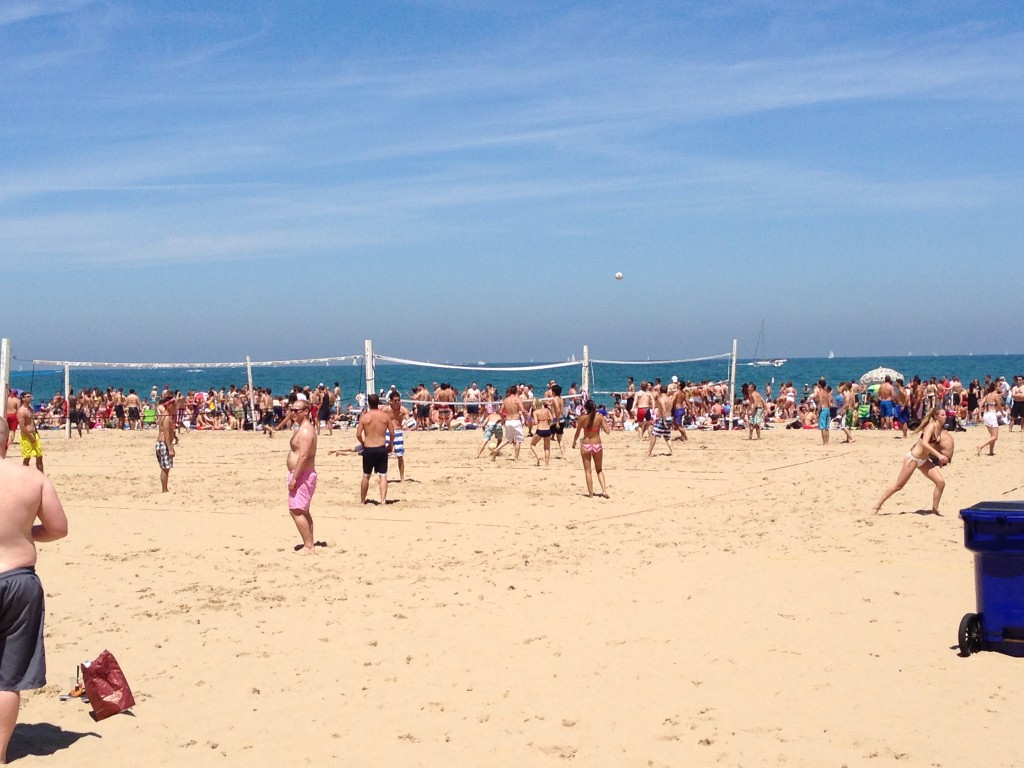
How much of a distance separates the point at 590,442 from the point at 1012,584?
749cm

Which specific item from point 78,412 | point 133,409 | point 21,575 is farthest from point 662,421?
point 133,409

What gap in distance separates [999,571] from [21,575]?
4.70m

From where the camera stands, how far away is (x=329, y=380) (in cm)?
9912

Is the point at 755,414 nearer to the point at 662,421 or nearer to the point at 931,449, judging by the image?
the point at 662,421

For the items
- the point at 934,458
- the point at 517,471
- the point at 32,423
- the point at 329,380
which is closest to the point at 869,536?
the point at 934,458

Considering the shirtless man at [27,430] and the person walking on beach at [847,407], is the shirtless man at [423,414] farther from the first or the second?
the shirtless man at [27,430]

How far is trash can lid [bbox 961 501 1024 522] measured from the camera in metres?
5.70

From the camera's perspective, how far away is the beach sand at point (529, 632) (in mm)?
5152

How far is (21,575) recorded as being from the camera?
4.43 m

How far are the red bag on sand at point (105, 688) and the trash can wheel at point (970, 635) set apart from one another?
14.3ft

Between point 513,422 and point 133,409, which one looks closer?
point 513,422

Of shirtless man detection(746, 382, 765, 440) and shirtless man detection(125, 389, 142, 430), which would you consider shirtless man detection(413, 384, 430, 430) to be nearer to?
shirtless man detection(125, 389, 142, 430)

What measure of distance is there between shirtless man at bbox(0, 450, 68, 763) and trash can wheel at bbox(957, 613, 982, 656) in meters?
4.61

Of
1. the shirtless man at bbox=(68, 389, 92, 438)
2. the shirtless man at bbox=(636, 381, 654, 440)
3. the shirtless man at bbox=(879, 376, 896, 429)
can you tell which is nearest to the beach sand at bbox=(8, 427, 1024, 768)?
the shirtless man at bbox=(636, 381, 654, 440)
